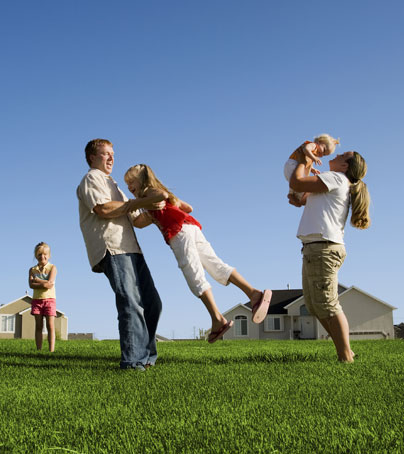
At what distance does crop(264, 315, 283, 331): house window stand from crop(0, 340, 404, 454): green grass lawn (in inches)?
1479

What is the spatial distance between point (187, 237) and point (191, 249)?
139 mm

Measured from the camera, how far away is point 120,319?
505 cm

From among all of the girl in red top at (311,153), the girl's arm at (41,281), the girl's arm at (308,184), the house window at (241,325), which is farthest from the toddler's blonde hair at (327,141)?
the house window at (241,325)

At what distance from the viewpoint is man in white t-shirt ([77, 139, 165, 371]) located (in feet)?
16.5

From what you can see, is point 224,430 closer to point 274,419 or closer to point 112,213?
point 274,419

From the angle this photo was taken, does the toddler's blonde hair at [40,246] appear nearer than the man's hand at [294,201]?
No

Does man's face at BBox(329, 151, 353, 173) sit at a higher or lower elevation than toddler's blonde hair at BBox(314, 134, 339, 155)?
lower

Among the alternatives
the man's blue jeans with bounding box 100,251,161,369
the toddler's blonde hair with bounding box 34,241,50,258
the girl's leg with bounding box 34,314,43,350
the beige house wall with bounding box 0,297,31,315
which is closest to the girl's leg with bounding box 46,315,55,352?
the girl's leg with bounding box 34,314,43,350

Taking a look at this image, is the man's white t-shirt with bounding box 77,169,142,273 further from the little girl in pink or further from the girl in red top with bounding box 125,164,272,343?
the little girl in pink

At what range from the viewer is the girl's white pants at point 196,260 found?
536cm

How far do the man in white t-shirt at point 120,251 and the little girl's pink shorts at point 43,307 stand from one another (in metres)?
3.85

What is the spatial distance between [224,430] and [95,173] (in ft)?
11.4

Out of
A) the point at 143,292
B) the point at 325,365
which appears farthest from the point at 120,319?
the point at 325,365

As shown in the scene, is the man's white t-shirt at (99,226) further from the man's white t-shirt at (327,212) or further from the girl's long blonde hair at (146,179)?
the man's white t-shirt at (327,212)
